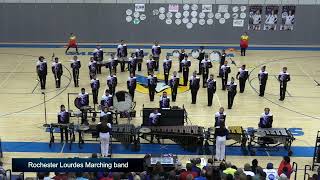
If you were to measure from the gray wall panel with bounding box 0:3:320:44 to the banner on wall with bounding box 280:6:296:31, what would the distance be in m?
0.35

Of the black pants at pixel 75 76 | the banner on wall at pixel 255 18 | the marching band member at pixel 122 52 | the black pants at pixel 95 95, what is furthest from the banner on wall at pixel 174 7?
the black pants at pixel 95 95

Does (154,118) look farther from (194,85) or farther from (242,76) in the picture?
(242,76)

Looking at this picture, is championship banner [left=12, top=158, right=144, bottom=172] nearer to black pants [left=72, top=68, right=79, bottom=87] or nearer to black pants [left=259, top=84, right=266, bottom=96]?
black pants [left=259, top=84, right=266, bottom=96]

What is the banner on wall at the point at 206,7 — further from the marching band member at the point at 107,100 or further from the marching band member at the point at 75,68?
the marching band member at the point at 107,100

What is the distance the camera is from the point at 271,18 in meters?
36.5

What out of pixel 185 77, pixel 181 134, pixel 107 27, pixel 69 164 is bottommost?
pixel 181 134

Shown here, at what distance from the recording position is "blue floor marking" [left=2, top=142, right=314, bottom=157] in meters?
18.3

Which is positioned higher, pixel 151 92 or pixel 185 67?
pixel 185 67

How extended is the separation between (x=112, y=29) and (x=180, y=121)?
19284 millimetres

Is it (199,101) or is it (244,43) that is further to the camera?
(244,43)

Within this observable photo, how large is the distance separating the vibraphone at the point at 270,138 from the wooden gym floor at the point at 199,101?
615mm

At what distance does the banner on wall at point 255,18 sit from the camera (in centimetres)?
3620

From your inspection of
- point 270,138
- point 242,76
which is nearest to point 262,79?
point 242,76

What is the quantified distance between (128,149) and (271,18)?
21.5 metres
